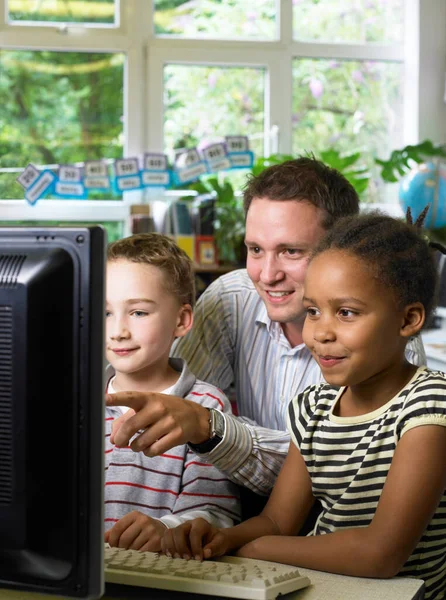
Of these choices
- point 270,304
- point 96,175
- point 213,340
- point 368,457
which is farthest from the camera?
point 96,175

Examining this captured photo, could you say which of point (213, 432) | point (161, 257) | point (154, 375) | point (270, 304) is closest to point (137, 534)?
point (213, 432)

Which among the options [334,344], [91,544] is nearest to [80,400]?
[91,544]

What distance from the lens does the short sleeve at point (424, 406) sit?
114 centimetres

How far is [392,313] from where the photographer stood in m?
1.23

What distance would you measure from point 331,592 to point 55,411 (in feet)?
1.29

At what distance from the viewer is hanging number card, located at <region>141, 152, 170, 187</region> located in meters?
5.36

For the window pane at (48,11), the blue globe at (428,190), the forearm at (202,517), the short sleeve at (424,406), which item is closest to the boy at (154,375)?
the forearm at (202,517)

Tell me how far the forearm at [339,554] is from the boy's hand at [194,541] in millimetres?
56

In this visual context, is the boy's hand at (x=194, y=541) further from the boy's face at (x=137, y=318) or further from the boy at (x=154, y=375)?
the boy's face at (x=137, y=318)

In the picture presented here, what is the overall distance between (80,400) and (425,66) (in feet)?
17.8

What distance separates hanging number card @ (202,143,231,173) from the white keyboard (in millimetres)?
4481

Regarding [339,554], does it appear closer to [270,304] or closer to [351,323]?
[351,323]

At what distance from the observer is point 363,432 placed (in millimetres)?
1229

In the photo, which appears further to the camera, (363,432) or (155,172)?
(155,172)
